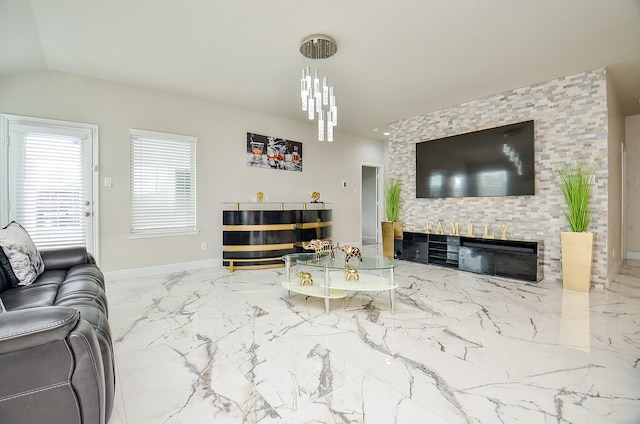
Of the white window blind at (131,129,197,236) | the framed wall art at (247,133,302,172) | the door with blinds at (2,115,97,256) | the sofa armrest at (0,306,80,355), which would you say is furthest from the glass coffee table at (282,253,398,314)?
the door with blinds at (2,115,97,256)

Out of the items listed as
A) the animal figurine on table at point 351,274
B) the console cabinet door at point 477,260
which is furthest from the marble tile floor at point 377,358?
the console cabinet door at point 477,260

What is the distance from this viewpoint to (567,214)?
3746 millimetres

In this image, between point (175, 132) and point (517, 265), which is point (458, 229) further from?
point (175, 132)

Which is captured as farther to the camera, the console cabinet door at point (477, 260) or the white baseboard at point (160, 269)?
the console cabinet door at point (477, 260)

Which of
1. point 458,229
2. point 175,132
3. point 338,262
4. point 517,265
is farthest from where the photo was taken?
point 458,229

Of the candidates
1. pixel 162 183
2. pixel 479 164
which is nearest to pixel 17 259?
pixel 162 183

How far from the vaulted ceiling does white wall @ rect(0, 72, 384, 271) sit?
0.22 m

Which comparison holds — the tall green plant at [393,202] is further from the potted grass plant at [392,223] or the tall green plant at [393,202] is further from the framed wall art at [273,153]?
the framed wall art at [273,153]

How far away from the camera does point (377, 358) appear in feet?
6.29

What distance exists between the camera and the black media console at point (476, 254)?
387 centimetres

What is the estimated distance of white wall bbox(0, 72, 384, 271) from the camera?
3605 millimetres

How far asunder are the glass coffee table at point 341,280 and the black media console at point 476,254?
2.03 meters

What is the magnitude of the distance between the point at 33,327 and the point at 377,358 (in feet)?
5.68

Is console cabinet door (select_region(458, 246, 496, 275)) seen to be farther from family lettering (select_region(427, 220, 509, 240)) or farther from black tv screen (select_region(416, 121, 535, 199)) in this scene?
black tv screen (select_region(416, 121, 535, 199))
